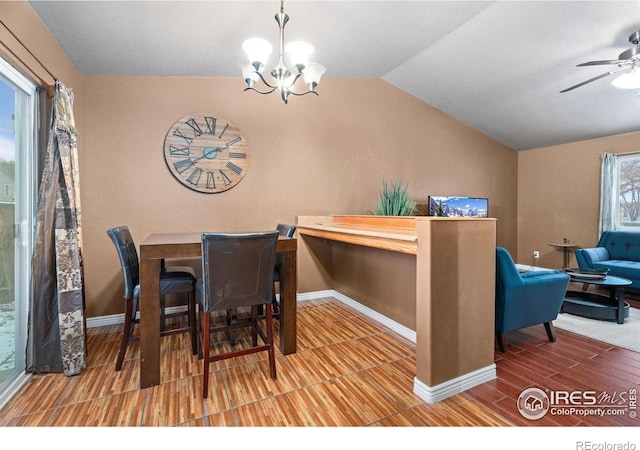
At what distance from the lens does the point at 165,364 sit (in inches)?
86.0

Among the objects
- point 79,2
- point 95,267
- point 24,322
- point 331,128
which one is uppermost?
point 79,2

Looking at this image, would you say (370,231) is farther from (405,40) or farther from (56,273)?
(56,273)

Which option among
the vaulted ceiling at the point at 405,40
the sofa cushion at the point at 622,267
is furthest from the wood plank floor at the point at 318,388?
the vaulted ceiling at the point at 405,40

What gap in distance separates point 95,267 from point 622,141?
7233mm

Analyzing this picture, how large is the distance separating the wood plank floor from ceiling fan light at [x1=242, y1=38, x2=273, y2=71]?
208cm

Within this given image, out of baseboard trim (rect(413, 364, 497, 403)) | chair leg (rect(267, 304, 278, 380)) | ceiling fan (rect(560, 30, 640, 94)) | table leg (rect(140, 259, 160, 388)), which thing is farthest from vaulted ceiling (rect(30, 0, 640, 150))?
baseboard trim (rect(413, 364, 497, 403))

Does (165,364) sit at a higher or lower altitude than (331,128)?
lower

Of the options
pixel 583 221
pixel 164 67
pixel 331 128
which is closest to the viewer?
pixel 164 67

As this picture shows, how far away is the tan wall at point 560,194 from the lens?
4824mm

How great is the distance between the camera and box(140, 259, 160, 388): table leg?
1.88 metres

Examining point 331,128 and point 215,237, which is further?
point 331,128

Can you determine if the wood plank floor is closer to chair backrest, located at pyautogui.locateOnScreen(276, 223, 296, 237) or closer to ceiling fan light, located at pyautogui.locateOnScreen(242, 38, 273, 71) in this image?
chair backrest, located at pyautogui.locateOnScreen(276, 223, 296, 237)
